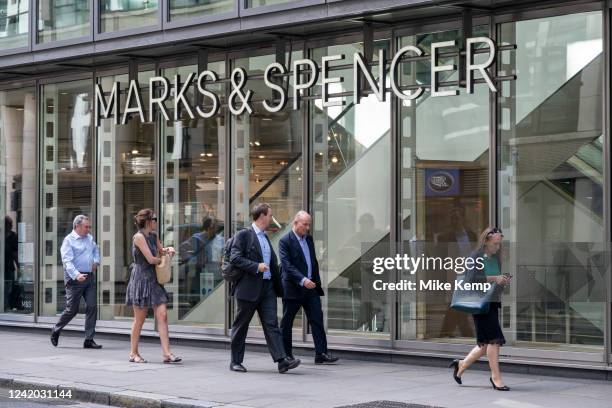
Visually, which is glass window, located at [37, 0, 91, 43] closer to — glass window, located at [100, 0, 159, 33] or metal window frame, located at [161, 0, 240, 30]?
glass window, located at [100, 0, 159, 33]

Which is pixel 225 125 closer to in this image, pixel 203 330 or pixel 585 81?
pixel 203 330

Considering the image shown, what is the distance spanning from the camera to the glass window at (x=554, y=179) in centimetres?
1308

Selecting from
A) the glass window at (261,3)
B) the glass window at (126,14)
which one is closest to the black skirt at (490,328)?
the glass window at (261,3)

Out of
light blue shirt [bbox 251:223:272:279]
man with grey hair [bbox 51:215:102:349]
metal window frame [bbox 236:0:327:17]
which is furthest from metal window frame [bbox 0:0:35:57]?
light blue shirt [bbox 251:223:272:279]

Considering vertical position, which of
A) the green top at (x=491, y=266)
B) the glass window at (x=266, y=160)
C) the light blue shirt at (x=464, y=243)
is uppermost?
the glass window at (x=266, y=160)

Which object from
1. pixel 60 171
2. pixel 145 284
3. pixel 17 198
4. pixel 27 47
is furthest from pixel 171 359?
pixel 17 198

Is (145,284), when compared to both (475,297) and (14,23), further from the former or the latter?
(14,23)

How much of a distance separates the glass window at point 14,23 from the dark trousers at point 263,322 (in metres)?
7.50

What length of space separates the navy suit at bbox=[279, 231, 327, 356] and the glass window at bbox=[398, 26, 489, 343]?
1278mm

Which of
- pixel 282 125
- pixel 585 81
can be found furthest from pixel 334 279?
pixel 585 81

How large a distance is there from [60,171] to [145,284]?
222 inches

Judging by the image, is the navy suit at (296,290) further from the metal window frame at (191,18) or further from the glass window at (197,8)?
the glass window at (197,8)

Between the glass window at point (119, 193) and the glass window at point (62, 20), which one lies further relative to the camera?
the glass window at point (119, 193)

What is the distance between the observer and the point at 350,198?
50.6 feet
